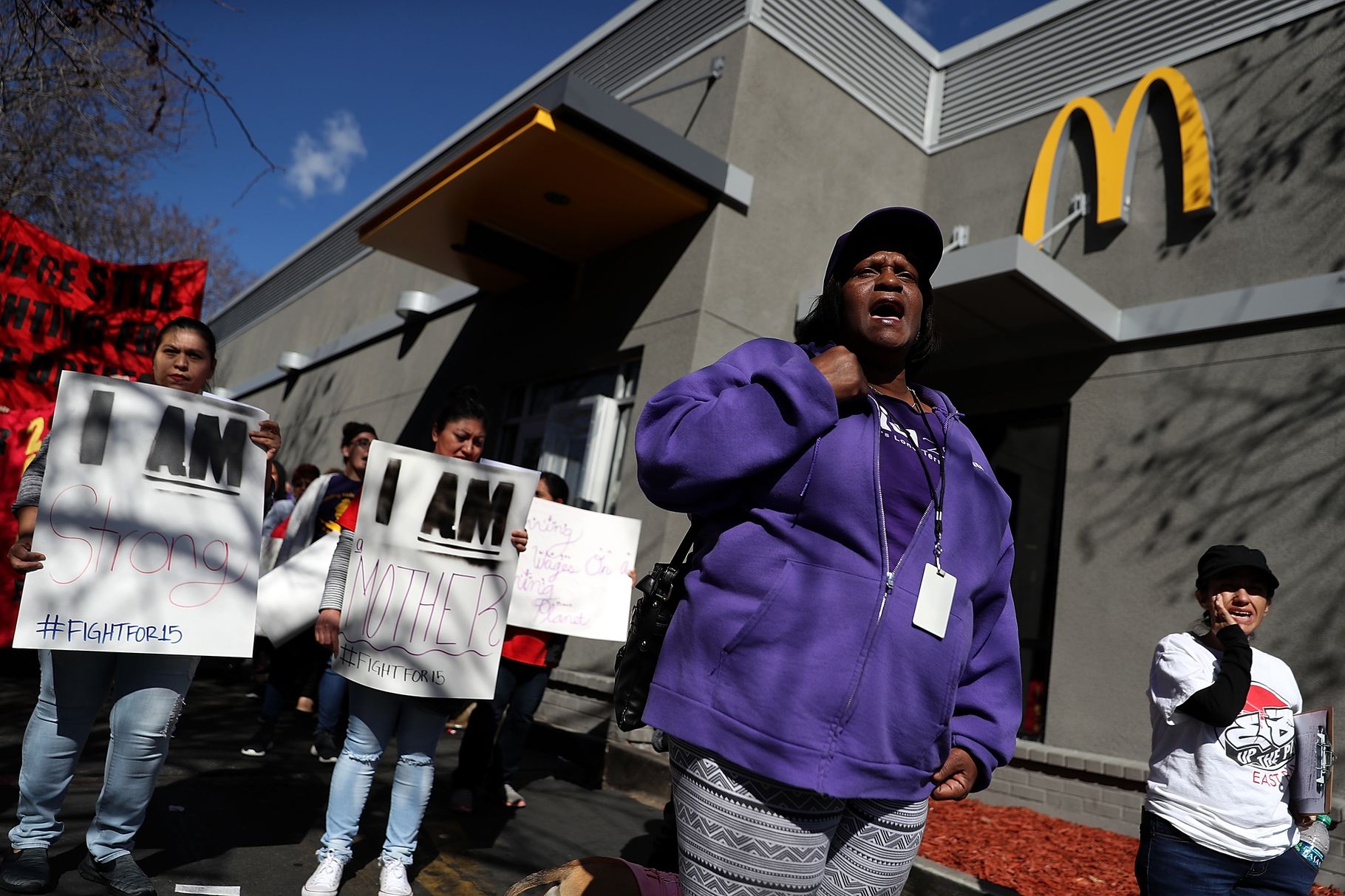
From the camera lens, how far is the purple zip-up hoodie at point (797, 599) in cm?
175

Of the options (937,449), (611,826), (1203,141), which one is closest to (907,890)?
(611,826)

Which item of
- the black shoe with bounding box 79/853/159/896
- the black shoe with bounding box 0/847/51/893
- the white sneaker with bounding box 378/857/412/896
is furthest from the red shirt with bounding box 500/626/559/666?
the black shoe with bounding box 0/847/51/893

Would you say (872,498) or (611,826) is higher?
(872,498)

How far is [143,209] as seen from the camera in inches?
928

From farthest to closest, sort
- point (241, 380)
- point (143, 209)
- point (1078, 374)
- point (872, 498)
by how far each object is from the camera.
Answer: point (241, 380)
point (143, 209)
point (1078, 374)
point (872, 498)

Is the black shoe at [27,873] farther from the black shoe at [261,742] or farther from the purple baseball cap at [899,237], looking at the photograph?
the purple baseball cap at [899,237]

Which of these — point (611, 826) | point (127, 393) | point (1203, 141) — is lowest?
point (611, 826)

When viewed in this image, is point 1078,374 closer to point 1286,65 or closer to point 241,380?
point 1286,65

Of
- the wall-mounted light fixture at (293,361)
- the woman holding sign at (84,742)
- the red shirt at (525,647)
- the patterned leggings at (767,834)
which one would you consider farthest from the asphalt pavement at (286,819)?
the wall-mounted light fixture at (293,361)

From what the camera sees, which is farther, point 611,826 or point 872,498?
point 611,826

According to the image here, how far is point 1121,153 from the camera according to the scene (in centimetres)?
838

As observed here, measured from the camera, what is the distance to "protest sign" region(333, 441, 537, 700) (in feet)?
12.7

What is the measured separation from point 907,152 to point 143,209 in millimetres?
20193

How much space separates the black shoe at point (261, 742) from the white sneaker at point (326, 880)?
111 inches
